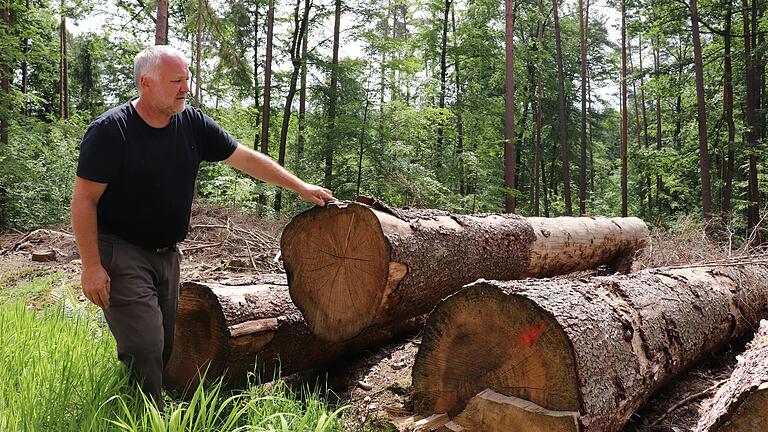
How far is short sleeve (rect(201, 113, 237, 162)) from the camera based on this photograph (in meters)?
2.96

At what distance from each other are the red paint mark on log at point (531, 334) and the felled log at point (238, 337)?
1.55 metres

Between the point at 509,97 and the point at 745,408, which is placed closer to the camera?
the point at 745,408

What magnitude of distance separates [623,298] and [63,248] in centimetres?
908

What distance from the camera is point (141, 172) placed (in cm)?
248

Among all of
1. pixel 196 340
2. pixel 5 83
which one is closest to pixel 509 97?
pixel 196 340

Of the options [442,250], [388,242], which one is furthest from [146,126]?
[442,250]

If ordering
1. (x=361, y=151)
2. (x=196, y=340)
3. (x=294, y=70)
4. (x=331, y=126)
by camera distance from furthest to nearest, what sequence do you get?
(x=294, y=70), (x=331, y=126), (x=361, y=151), (x=196, y=340)

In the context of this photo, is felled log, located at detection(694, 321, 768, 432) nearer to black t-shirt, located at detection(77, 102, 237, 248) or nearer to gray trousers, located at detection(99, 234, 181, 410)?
gray trousers, located at detection(99, 234, 181, 410)

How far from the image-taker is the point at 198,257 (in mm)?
7070

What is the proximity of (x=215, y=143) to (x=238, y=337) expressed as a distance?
1208mm

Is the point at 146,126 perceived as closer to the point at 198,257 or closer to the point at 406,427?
the point at 406,427

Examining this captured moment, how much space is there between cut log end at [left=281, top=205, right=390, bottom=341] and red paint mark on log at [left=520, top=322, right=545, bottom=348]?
901 mm

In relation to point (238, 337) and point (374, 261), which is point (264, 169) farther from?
point (238, 337)

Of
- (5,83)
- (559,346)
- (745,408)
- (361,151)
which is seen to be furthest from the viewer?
(5,83)
